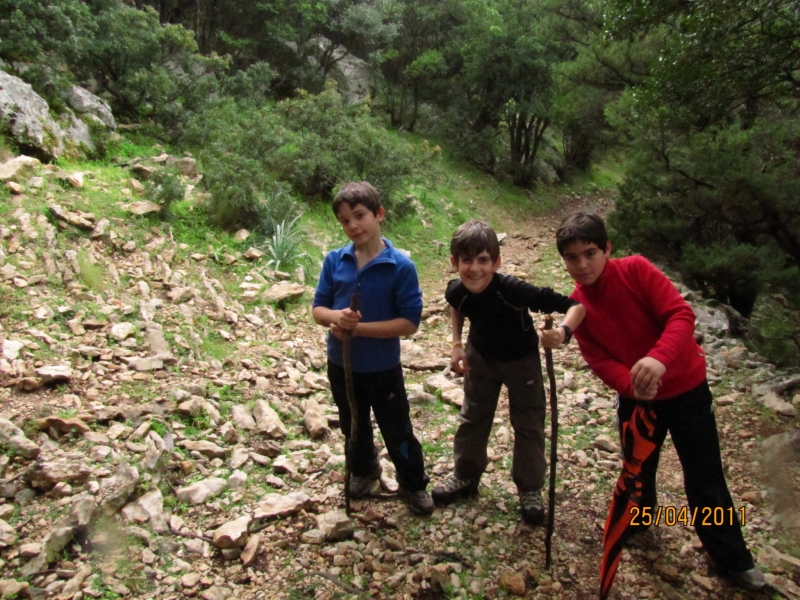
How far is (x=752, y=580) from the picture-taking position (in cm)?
230

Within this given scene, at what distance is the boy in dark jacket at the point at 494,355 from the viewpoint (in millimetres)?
2420

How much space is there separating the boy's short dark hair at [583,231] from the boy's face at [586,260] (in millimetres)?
16

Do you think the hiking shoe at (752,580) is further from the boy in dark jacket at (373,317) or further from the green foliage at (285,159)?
the green foliage at (285,159)

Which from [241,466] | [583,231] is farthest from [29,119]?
[583,231]

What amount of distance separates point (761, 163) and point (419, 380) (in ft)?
13.9

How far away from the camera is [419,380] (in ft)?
15.8

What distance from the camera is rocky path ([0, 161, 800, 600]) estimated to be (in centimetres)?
239

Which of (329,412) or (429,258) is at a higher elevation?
(429,258)

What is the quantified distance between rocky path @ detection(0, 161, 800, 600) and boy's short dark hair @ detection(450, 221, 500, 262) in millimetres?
1353

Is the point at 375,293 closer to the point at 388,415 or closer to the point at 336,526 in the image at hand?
the point at 388,415

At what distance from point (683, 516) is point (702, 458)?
2.48 ft

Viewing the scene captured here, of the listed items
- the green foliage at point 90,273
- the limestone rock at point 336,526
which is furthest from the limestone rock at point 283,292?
the limestone rock at point 336,526

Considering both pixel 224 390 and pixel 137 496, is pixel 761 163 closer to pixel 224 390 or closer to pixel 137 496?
pixel 224 390

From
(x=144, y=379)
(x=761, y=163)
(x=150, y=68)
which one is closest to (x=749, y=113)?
(x=761, y=163)
